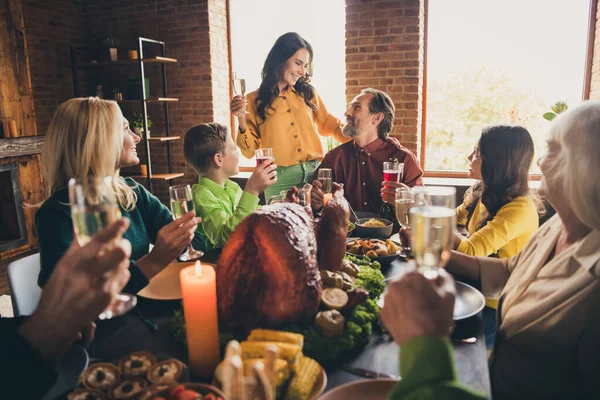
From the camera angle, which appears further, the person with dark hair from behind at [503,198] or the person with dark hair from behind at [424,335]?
the person with dark hair from behind at [503,198]

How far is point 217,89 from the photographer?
5328 millimetres

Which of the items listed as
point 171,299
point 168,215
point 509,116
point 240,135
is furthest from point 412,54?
point 171,299

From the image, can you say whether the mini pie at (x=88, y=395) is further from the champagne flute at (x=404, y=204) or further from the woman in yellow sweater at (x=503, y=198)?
the woman in yellow sweater at (x=503, y=198)

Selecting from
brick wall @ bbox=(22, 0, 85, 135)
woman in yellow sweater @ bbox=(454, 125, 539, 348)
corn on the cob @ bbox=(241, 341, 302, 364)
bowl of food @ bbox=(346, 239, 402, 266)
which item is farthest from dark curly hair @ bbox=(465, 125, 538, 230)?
brick wall @ bbox=(22, 0, 85, 135)

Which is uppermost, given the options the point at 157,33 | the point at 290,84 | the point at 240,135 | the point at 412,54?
the point at 157,33

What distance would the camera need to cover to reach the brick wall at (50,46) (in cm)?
507

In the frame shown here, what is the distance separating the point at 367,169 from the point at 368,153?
0.12 meters

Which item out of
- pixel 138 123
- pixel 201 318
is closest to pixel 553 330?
pixel 201 318

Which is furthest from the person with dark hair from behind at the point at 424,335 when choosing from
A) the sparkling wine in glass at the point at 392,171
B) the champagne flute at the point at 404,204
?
the sparkling wine in glass at the point at 392,171

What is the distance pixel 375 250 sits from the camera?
1.73 m

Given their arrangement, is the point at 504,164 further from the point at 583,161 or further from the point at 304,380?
the point at 304,380

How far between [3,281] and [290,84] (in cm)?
311

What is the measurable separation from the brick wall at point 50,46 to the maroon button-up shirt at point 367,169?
12.6 ft

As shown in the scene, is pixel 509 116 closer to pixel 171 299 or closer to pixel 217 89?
pixel 217 89
